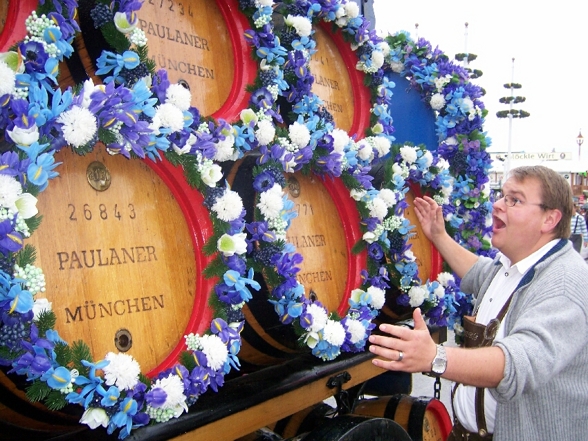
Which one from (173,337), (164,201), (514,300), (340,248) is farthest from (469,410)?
(164,201)

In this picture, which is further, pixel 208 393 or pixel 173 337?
pixel 208 393

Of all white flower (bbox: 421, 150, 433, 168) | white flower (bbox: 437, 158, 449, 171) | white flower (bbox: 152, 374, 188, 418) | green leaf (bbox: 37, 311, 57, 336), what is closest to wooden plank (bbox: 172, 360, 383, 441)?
white flower (bbox: 152, 374, 188, 418)

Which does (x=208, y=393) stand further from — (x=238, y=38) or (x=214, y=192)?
(x=238, y=38)

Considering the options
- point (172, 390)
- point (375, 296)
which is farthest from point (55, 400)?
Answer: point (375, 296)

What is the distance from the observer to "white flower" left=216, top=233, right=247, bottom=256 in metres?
1.77

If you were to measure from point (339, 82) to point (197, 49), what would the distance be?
3.14 feet

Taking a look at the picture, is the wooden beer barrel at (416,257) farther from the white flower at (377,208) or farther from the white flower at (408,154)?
the white flower at (377,208)

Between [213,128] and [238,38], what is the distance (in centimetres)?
48

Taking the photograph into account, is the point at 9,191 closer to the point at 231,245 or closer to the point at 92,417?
the point at 92,417

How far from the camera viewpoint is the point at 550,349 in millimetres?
1877

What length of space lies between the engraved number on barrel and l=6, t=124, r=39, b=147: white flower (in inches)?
21.9

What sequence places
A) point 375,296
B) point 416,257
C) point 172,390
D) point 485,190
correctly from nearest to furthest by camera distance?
1. point 172,390
2. point 375,296
3. point 416,257
4. point 485,190

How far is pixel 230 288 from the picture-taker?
5.79 feet

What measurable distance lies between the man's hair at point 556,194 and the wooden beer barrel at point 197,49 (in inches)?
Result: 50.9
